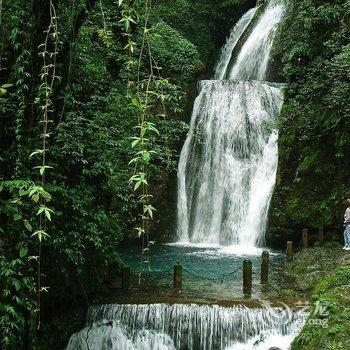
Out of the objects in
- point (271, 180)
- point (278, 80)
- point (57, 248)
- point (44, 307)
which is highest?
point (278, 80)

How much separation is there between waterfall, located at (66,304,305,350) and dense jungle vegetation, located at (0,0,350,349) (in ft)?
2.30

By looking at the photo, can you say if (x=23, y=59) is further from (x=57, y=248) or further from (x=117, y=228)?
(x=117, y=228)

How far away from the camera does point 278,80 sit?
20375mm

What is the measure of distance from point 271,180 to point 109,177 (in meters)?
9.15

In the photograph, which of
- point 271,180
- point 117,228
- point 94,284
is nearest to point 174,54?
point 271,180

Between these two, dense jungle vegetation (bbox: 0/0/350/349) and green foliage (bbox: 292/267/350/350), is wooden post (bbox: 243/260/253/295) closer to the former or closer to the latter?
green foliage (bbox: 292/267/350/350)

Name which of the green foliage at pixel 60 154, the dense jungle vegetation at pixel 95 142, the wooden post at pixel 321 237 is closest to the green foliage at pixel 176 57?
the dense jungle vegetation at pixel 95 142

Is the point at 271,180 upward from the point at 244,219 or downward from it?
upward

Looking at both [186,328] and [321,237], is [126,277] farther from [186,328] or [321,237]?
[321,237]

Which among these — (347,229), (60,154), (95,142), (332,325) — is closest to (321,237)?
(347,229)

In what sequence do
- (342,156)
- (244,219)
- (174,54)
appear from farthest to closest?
1. (174,54)
2. (244,219)
3. (342,156)

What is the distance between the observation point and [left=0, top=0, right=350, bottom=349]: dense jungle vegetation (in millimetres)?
4789

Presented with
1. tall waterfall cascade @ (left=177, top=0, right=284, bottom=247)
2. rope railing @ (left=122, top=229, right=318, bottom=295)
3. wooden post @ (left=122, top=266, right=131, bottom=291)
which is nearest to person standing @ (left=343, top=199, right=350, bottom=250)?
rope railing @ (left=122, top=229, right=318, bottom=295)

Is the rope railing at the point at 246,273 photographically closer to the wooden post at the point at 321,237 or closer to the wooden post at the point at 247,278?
the wooden post at the point at 247,278
